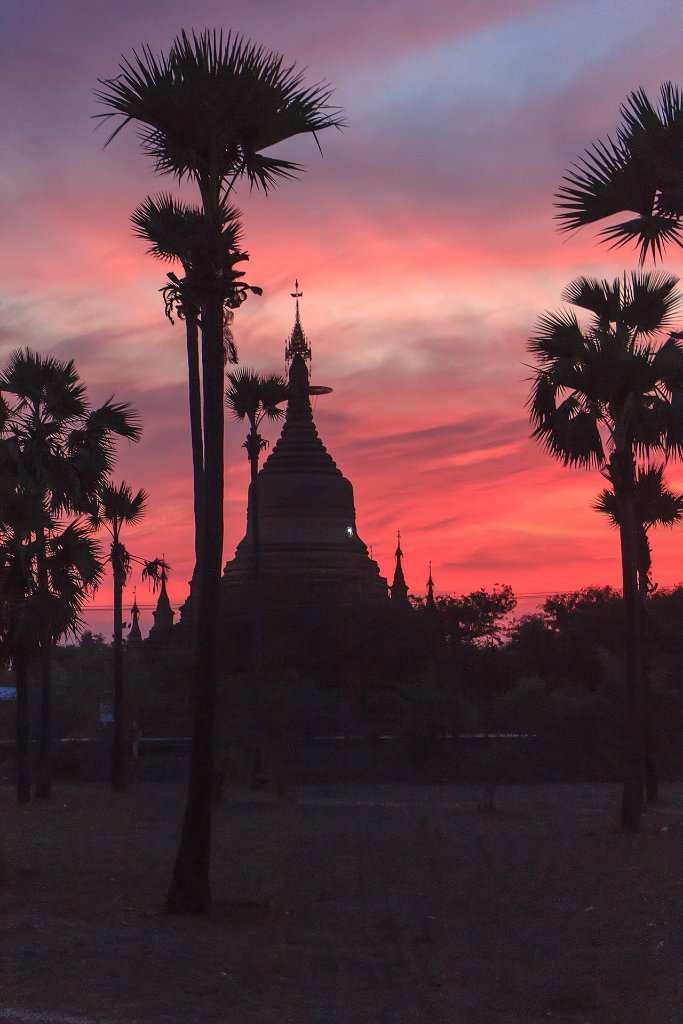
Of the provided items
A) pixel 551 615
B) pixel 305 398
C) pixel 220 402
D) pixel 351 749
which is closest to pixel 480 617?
pixel 551 615

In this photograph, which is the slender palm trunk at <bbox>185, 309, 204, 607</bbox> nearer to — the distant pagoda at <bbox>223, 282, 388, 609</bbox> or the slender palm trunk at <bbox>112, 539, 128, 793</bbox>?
the slender palm trunk at <bbox>112, 539, 128, 793</bbox>

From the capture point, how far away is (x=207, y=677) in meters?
12.4

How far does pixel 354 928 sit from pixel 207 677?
269 centimetres

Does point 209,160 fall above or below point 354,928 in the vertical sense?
above

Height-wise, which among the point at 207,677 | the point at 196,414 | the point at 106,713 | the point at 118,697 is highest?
the point at 196,414

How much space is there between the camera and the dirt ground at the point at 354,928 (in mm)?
8758

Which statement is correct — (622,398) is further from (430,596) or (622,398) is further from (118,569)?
(430,596)

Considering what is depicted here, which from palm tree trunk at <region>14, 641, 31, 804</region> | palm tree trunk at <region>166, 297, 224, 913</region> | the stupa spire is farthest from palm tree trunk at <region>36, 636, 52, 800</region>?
the stupa spire

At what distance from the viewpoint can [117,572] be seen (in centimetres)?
3669

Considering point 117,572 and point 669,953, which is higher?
point 117,572

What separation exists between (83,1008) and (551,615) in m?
89.9

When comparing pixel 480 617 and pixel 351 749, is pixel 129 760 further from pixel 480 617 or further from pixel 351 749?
pixel 480 617

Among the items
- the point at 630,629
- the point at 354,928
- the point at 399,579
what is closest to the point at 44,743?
the point at 630,629

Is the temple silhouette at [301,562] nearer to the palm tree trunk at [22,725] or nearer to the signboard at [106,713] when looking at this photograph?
the signboard at [106,713]
